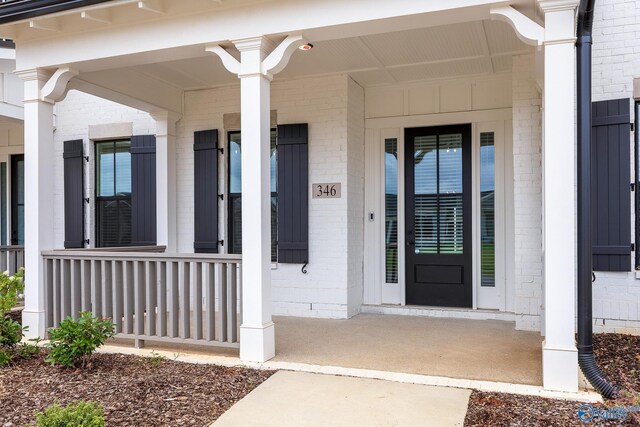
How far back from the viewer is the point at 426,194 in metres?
5.95

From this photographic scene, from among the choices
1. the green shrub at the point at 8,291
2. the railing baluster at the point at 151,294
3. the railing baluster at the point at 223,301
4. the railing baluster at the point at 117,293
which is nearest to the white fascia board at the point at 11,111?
the green shrub at the point at 8,291

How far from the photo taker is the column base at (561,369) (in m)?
3.20

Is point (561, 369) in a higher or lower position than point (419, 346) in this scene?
higher

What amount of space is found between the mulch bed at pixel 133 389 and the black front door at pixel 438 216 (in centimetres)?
278

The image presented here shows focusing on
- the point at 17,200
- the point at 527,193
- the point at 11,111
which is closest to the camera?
the point at 527,193

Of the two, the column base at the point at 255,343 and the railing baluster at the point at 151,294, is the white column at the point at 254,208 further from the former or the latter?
the railing baluster at the point at 151,294

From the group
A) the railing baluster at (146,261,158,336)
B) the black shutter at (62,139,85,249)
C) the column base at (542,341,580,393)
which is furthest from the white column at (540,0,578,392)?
the black shutter at (62,139,85,249)

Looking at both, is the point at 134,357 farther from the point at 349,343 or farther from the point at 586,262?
the point at 586,262

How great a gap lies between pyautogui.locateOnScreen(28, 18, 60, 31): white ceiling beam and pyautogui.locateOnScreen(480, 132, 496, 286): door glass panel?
14.7 ft

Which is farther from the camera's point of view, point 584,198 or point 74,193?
point 74,193

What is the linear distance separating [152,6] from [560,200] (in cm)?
344

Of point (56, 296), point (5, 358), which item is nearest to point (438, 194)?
point (56, 296)

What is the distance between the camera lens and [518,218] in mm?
5078

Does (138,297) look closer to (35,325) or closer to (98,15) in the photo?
(35,325)
